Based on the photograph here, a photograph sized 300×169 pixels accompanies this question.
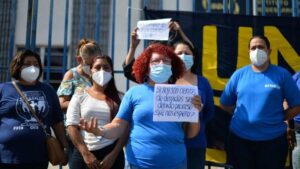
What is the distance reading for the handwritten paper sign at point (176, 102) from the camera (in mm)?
2559

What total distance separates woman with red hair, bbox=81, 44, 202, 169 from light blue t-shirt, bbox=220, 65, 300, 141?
713 mm

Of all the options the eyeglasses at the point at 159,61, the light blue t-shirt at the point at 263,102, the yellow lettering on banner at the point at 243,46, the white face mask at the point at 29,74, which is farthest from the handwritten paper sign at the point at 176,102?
the yellow lettering on banner at the point at 243,46

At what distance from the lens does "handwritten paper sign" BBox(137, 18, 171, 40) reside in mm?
3512

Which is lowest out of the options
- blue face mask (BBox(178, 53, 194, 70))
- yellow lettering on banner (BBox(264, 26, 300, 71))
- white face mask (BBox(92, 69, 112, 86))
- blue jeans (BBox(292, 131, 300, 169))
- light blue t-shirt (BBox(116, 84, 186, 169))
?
blue jeans (BBox(292, 131, 300, 169))

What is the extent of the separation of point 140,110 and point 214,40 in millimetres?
1978

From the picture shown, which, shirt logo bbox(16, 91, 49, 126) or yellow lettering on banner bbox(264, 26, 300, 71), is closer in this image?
shirt logo bbox(16, 91, 49, 126)

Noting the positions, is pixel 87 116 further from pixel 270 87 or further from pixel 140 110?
pixel 270 87

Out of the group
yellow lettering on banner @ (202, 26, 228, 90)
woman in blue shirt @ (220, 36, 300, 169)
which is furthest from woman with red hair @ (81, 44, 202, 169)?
yellow lettering on banner @ (202, 26, 228, 90)

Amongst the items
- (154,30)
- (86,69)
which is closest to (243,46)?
(154,30)

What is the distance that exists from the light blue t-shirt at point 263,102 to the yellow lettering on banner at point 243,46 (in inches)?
36.3

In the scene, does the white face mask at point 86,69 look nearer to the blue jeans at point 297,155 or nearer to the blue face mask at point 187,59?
the blue face mask at point 187,59

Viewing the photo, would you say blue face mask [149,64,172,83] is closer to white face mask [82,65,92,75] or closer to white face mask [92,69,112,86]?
white face mask [92,69,112,86]

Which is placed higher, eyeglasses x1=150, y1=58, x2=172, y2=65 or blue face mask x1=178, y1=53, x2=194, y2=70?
blue face mask x1=178, y1=53, x2=194, y2=70

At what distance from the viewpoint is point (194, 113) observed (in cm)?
261
